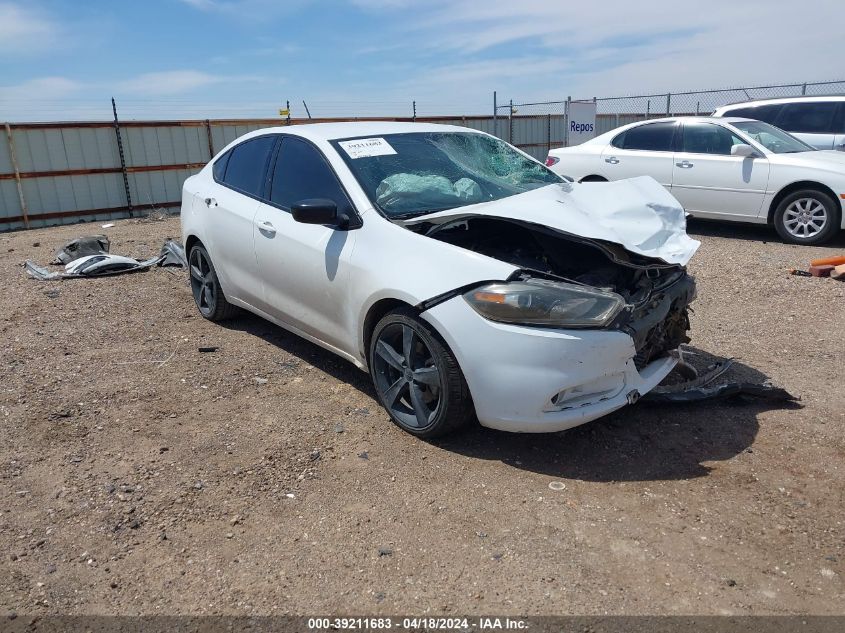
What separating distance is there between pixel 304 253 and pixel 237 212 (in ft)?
3.38

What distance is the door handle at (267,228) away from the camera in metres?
4.46

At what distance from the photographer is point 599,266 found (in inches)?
147

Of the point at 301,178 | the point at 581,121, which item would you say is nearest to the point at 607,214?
the point at 301,178

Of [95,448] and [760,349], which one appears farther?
[760,349]

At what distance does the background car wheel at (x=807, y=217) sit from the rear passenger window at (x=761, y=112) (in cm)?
307

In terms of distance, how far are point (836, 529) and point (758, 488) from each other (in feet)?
1.21

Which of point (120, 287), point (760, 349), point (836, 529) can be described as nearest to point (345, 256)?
point (836, 529)

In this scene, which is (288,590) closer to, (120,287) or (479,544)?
(479,544)

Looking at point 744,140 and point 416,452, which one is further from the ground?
point 744,140

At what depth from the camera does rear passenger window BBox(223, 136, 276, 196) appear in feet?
16.0

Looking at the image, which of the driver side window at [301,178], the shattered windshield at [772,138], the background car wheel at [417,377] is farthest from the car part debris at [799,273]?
the driver side window at [301,178]

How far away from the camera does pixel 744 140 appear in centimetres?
874

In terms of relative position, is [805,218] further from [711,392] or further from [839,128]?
[711,392]

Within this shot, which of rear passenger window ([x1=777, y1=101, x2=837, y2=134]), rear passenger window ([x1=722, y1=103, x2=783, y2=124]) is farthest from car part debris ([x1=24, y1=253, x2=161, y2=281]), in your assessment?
rear passenger window ([x1=777, y1=101, x2=837, y2=134])
